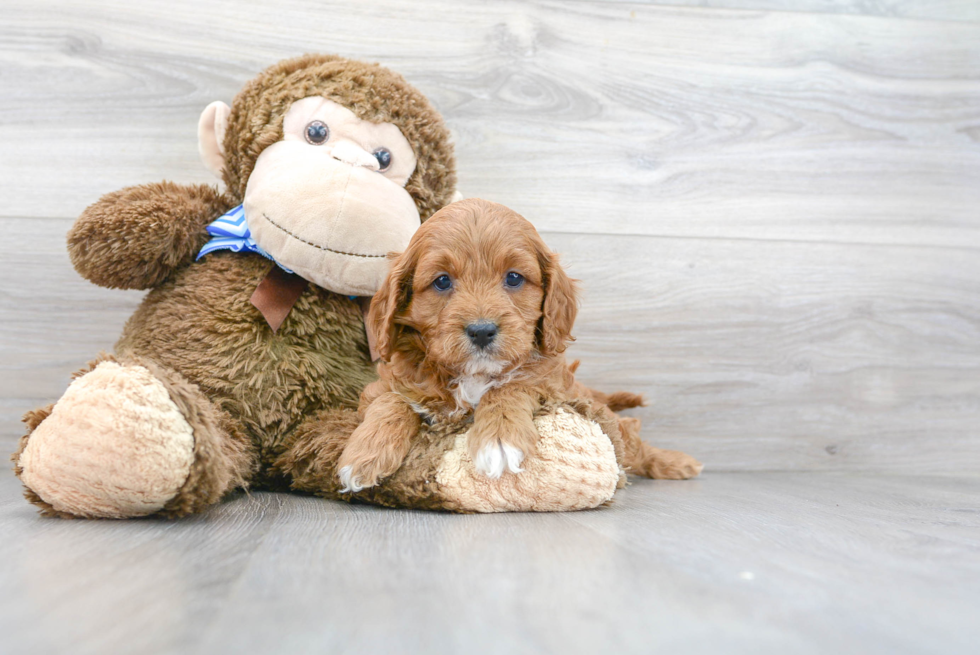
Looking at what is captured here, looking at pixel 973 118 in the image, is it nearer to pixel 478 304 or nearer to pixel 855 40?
pixel 855 40

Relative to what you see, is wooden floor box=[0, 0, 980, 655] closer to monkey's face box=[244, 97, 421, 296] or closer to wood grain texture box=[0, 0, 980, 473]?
wood grain texture box=[0, 0, 980, 473]

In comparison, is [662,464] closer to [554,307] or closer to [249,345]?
[554,307]

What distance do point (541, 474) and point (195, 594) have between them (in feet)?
1.97

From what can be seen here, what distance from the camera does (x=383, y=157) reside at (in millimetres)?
1455

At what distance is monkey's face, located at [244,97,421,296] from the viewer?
52.7 inches

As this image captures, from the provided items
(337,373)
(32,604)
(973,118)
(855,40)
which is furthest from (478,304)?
(973,118)

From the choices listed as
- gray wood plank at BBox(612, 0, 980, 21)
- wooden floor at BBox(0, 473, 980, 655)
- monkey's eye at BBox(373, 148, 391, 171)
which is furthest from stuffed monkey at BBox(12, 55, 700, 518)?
gray wood plank at BBox(612, 0, 980, 21)

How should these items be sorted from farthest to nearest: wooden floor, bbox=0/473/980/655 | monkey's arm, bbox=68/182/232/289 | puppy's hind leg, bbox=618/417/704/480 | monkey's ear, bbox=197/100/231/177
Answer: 1. puppy's hind leg, bbox=618/417/704/480
2. monkey's ear, bbox=197/100/231/177
3. monkey's arm, bbox=68/182/232/289
4. wooden floor, bbox=0/473/980/655

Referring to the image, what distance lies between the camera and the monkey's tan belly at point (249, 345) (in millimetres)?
1384

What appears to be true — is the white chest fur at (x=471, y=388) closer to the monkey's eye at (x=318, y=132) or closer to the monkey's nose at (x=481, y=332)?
the monkey's nose at (x=481, y=332)

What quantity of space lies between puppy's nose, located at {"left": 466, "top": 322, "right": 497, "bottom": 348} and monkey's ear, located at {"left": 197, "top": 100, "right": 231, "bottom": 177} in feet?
2.44

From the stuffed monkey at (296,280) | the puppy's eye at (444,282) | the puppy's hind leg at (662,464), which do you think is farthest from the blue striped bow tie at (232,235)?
the puppy's hind leg at (662,464)

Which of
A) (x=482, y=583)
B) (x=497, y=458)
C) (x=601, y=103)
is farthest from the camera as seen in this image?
(x=601, y=103)

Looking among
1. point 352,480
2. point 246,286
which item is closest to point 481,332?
point 352,480
